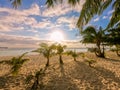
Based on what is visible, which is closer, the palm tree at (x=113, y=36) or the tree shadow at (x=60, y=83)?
the tree shadow at (x=60, y=83)

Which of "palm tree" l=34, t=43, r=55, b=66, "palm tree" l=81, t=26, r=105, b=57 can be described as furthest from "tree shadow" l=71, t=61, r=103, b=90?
"palm tree" l=81, t=26, r=105, b=57

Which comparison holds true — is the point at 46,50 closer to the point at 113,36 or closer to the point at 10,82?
the point at 10,82

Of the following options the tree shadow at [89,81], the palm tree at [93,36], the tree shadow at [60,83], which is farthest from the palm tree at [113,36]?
the tree shadow at [60,83]

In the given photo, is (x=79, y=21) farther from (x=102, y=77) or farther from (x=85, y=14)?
(x=102, y=77)

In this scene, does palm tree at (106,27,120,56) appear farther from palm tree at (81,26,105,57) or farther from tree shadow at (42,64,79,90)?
tree shadow at (42,64,79,90)

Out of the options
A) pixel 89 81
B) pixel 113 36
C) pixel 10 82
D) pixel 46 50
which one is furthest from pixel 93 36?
pixel 10 82

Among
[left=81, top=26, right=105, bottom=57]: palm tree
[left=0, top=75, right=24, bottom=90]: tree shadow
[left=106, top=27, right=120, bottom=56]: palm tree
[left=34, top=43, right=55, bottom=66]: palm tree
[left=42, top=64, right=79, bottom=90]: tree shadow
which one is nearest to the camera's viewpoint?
[left=42, top=64, right=79, bottom=90]: tree shadow

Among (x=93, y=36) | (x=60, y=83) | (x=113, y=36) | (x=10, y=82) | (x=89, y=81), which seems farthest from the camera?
(x=93, y=36)

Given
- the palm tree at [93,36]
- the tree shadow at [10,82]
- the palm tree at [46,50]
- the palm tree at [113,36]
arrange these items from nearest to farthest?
the tree shadow at [10,82] < the palm tree at [46,50] < the palm tree at [113,36] < the palm tree at [93,36]

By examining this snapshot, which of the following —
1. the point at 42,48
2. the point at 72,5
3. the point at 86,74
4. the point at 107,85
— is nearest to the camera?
the point at 72,5

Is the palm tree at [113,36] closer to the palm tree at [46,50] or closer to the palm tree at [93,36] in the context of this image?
the palm tree at [93,36]

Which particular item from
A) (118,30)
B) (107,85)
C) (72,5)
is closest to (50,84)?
(107,85)

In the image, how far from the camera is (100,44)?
56.7 feet

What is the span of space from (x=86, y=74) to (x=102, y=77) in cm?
80
